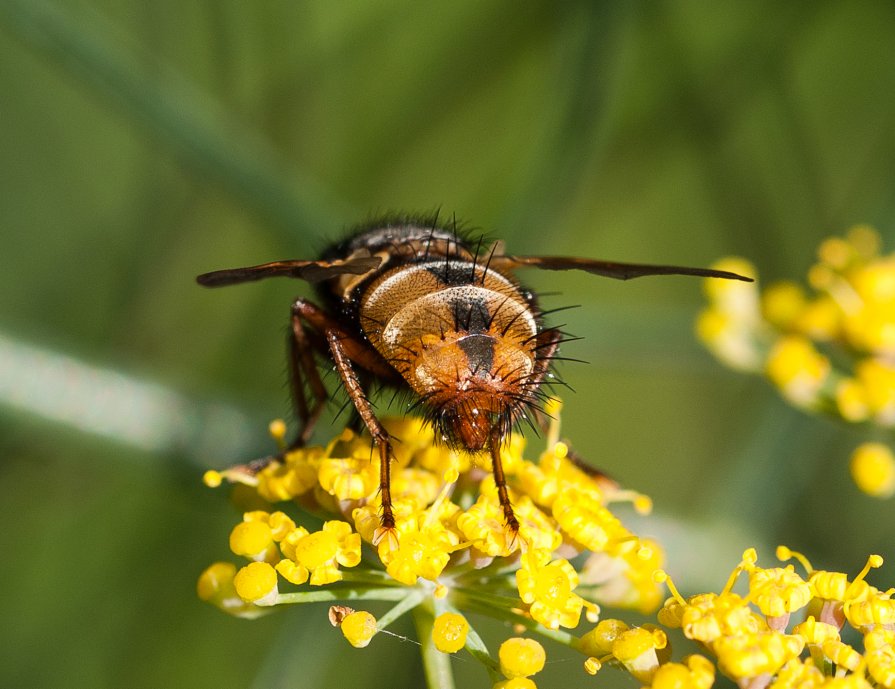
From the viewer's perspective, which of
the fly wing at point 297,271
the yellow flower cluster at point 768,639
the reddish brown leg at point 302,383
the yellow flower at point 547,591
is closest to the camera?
the yellow flower cluster at point 768,639

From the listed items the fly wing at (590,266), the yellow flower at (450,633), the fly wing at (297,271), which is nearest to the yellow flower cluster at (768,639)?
the yellow flower at (450,633)

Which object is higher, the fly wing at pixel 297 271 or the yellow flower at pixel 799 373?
the yellow flower at pixel 799 373

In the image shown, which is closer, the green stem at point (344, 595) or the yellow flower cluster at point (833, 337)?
the green stem at point (344, 595)

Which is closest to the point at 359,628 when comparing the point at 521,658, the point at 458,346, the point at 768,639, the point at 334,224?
the point at 521,658

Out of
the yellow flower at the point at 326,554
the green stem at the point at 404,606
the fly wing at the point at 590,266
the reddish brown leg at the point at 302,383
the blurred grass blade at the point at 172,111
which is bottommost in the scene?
the green stem at the point at 404,606

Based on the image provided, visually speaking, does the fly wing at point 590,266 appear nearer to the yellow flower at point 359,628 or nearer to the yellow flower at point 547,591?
the yellow flower at point 547,591

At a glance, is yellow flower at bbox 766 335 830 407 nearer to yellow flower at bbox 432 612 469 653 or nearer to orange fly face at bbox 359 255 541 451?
orange fly face at bbox 359 255 541 451

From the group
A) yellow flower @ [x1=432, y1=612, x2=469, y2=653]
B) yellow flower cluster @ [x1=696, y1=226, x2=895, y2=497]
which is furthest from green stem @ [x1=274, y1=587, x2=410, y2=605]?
yellow flower cluster @ [x1=696, y1=226, x2=895, y2=497]
